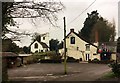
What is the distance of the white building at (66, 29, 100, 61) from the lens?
6631 centimetres

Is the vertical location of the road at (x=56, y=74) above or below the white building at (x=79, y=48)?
below

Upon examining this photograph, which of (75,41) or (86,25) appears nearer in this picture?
(75,41)

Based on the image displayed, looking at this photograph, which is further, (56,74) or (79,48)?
(79,48)

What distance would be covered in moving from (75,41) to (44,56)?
8.70 meters

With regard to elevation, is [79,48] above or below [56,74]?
above

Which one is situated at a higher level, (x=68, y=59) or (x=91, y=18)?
(x=91, y=18)

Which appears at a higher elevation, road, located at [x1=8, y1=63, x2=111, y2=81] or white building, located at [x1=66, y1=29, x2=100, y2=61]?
white building, located at [x1=66, y1=29, x2=100, y2=61]

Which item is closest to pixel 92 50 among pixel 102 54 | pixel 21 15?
pixel 102 54

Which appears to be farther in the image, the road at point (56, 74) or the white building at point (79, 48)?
the white building at point (79, 48)

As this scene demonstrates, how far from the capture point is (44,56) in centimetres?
6450

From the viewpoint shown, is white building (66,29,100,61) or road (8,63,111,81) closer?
road (8,63,111,81)

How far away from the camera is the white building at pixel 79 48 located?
66312mm

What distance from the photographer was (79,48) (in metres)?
68.3

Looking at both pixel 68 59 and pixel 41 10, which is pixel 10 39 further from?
pixel 68 59
